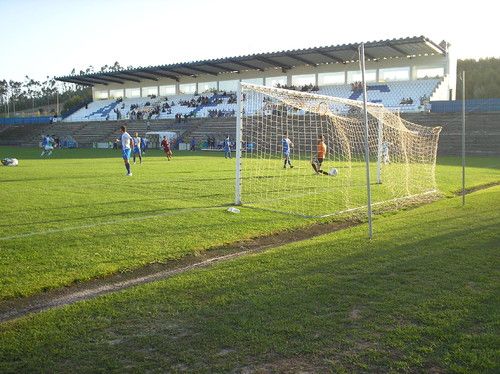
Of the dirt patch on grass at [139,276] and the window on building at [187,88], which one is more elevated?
the window on building at [187,88]

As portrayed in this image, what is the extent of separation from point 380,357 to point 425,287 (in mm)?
1833

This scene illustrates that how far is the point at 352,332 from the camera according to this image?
408 centimetres

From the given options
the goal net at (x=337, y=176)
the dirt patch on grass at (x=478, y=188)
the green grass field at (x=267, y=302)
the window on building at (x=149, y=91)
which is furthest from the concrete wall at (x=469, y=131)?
the window on building at (x=149, y=91)

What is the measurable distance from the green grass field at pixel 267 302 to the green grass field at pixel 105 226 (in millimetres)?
47

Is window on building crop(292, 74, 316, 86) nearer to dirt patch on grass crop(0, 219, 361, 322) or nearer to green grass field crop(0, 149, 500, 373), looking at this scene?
green grass field crop(0, 149, 500, 373)

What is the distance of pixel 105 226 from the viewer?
862 cm

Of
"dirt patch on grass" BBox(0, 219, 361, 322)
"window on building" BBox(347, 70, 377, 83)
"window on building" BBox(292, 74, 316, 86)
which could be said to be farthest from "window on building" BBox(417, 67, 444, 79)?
"dirt patch on grass" BBox(0, 219, 361, 322)

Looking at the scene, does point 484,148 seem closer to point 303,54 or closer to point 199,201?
point 303,54

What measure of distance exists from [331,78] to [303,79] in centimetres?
344

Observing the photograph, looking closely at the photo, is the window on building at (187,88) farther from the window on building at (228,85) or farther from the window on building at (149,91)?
the window on building at (228,85)

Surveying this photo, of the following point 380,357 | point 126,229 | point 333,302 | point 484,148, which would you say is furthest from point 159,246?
point 484,148

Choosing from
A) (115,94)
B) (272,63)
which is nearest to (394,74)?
(272,63)

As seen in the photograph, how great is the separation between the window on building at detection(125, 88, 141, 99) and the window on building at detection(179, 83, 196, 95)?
7836mm

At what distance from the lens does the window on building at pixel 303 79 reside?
178 ft
